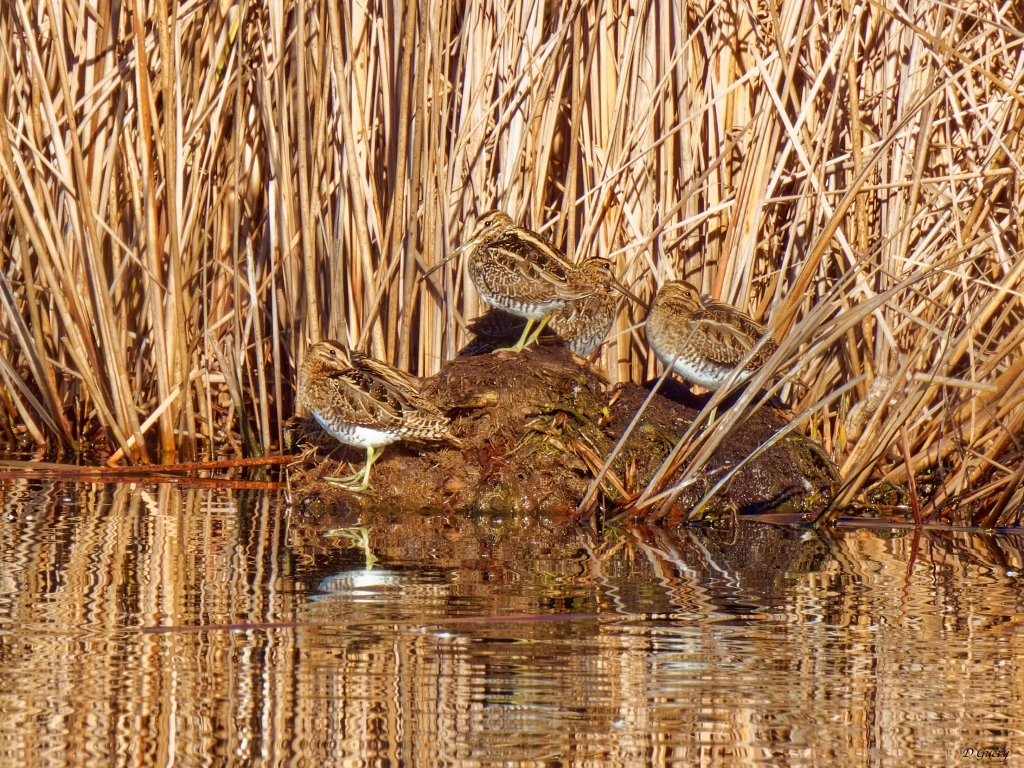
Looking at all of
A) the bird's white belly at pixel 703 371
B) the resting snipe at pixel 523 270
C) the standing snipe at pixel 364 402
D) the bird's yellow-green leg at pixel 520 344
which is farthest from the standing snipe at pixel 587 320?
the standing snipe at pixel 364 402

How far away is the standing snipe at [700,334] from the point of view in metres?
7.29

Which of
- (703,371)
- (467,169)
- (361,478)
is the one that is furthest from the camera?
(467,169)

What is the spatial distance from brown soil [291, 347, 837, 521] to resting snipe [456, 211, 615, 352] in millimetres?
393

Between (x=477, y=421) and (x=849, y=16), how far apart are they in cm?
306

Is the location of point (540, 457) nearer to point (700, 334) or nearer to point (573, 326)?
point (573, 326)

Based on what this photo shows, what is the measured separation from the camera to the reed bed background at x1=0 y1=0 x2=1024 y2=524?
7496mm

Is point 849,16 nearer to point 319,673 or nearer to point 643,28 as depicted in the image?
point 643,28

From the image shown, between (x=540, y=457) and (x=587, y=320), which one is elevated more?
(x=587, y=320)

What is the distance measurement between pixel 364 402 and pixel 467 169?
5.49 feet

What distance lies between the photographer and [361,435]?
7059 mm

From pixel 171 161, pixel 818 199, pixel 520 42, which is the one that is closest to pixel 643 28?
pixel 520 42

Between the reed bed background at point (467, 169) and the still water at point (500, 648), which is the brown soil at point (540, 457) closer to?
the reed bed background at point (467, 169)

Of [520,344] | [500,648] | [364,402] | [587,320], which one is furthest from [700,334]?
[500,648]

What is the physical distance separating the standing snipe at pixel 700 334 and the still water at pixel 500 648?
1.33 metres
